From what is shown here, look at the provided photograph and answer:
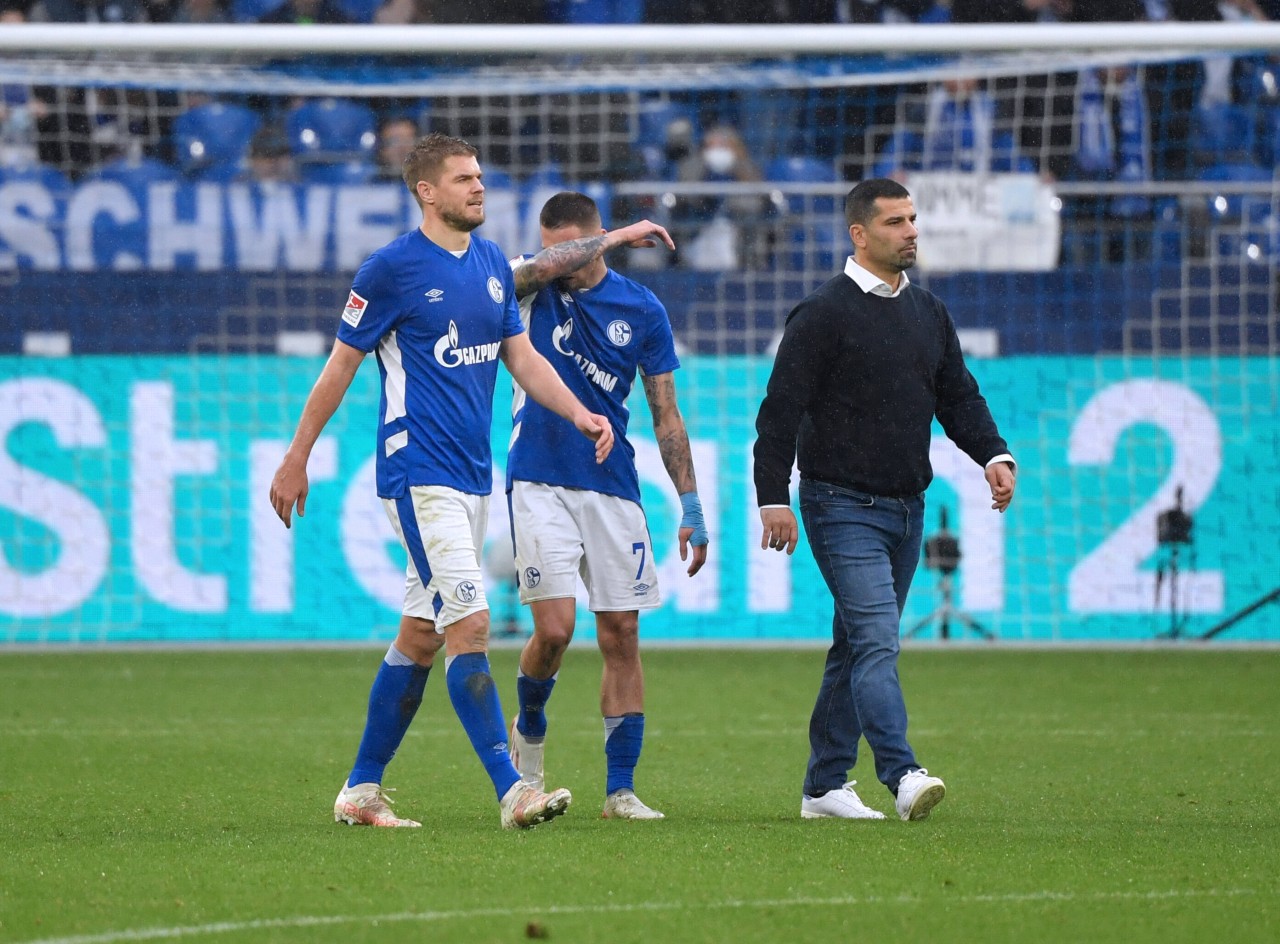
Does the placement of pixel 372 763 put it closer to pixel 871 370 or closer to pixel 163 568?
pixel 871 370

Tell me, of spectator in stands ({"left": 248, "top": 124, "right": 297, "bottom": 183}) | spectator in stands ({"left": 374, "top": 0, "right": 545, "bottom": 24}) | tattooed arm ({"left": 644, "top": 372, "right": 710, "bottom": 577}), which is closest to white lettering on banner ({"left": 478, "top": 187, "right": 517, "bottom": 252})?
spectator in stands ({"left": 248, "top": 124, "right": 297, "bottom": 183})

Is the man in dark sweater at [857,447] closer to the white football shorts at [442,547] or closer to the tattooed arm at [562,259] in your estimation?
the tattooed arm at [562,259]

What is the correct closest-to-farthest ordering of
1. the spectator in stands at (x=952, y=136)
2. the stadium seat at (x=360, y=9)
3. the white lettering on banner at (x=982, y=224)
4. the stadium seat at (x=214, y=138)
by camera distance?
the white lettering on banner at (x=982, y=224), the spectator in stands at (x=952, y=136), the stadium seat at (x=214, y=138), the stadium seat at (x=360, y=9)

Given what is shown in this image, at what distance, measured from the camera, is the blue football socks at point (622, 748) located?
6078 mm

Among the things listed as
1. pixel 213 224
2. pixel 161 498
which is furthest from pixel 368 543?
pixel 213 224

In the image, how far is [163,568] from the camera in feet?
41.2

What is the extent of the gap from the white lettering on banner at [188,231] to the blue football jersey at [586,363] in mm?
7794

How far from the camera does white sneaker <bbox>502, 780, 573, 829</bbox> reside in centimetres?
532

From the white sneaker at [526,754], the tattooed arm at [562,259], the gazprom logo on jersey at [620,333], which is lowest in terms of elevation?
the white sneaker at [526,754]

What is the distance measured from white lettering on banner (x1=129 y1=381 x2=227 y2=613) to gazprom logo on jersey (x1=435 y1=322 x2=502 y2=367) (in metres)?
7.28

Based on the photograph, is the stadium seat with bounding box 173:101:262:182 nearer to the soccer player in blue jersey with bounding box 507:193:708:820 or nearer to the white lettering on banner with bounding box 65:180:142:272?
the white lettering on banner with bounding box 65:180:142:272

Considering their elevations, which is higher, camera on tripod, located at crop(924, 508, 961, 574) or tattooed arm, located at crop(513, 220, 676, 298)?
tattooed arm, located at crop(513, 220, 676, 298)

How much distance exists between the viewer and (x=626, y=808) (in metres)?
5.98

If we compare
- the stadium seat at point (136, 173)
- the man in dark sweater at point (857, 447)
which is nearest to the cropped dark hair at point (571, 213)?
the man in dark sweater at point (857, 447)
